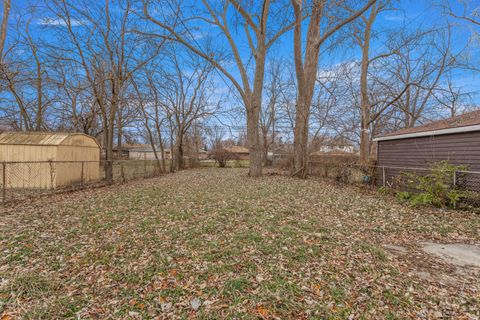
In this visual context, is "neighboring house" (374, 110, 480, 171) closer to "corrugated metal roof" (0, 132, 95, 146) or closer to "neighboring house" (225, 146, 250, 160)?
"corrugated metal roof" (0, 132, 95, 146)

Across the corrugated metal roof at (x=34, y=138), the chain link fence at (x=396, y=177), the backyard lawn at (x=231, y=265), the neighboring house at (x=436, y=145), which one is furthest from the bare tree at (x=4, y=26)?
the neighboring house at (x=436, y=145)

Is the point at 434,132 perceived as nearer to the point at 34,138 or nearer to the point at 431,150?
the point at 431,150

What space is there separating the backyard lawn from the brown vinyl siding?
259cm

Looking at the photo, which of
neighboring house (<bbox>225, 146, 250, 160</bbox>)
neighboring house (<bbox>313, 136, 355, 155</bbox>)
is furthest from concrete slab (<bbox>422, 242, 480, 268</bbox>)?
neighboring house (<bbox>313, 136, 355, 155</bbox>)

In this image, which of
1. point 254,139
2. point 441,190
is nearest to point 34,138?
point 254,139

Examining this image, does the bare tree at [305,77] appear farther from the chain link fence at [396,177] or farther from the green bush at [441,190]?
the green bush at [441,190]

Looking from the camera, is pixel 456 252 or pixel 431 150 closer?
pixel 456 252

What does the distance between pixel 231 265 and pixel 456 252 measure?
324cm

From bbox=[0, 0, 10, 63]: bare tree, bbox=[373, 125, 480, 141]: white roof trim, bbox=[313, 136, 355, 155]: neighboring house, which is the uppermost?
bbox=[0, 0, 10, 63]: bare tree

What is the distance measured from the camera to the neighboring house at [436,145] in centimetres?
631

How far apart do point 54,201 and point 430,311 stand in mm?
7445

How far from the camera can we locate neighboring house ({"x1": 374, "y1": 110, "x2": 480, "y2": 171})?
6.31m

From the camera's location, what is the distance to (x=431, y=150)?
24.9 feet

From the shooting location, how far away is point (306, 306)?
6.75 ft
